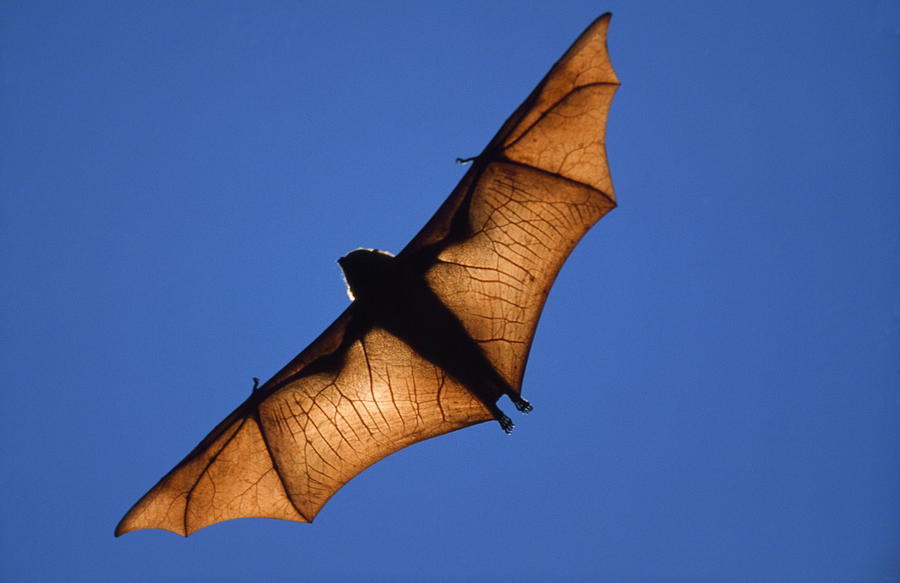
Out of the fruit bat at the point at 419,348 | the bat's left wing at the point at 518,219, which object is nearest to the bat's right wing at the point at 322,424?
the fruit bat at the point at 419,348

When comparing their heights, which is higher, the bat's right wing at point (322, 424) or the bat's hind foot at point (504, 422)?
the bat's right wing at point (322, 424)

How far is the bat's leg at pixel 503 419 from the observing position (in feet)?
18.9

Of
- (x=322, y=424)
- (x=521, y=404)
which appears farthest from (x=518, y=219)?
(x=322, y=424)

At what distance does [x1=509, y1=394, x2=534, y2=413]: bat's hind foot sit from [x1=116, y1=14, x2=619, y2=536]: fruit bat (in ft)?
0.05

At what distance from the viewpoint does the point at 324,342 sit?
6012mm

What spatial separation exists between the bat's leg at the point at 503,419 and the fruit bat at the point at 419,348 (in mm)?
12

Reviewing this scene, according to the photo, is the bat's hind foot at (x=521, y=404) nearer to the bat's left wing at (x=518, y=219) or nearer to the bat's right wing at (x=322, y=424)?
the bat's left wing at (x=518, y=219)

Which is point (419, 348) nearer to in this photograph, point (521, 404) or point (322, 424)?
point (521, 404)

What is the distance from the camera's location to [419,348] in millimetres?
5992

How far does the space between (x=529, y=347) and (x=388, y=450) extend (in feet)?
6.58

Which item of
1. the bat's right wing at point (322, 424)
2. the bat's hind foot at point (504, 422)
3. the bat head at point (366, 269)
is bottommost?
the bat's hind foot at point (504, 422)

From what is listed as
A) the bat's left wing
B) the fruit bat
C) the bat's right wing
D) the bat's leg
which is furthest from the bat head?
the bat's leg

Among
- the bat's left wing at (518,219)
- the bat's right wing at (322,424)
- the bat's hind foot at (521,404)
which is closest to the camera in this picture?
the bat's left wing at (518,219)

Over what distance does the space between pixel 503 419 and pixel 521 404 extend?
0.84 feet
